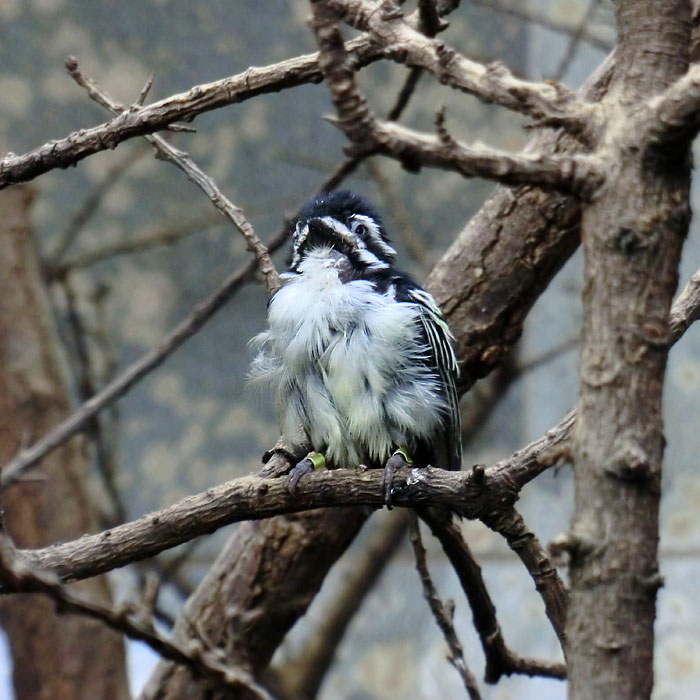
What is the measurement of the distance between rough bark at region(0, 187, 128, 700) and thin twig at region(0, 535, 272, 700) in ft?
4.66

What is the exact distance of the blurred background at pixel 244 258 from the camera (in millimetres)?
4891

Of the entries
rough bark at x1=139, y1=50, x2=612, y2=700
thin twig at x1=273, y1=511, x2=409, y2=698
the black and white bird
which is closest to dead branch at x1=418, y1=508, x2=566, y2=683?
the black and white bird

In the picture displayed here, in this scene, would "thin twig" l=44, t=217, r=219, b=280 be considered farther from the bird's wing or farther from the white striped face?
the bird's wing

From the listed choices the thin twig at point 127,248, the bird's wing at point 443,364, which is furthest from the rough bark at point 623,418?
the thin twig at point 127,248

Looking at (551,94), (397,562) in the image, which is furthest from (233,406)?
(551,94)

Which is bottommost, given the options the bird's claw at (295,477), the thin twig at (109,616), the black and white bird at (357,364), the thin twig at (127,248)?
the thin twig at (109,616)

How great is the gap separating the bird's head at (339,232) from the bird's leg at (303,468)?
495 millimetres

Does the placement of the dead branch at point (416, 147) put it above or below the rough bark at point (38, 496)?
below

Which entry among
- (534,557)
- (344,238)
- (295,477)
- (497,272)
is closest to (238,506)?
(295,477)

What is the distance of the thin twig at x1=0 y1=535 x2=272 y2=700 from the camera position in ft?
4.19

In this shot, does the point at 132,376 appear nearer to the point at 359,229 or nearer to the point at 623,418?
the point at 359,229

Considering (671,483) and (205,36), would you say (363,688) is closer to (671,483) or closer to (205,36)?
(671,483)

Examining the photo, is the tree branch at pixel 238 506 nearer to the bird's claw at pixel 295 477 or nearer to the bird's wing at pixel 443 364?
the bird's claw at pixel 295 477

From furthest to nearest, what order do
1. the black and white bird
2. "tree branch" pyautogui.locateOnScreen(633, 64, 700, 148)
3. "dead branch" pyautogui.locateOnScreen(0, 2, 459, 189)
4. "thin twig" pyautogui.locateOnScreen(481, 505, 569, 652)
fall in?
the black and white bird
"dead branch" pyautogui.locateOnScreen(0, 2, 459, 189)
"thin twig" pyautogui.locateOnScreen(481, 505, 569, 652)
"tree branch" pyautogui.locateOnScreen(633, 64, 700, 148)
